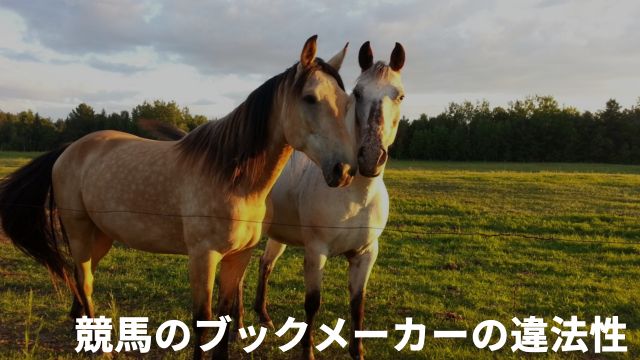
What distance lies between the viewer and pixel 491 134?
52438 mm

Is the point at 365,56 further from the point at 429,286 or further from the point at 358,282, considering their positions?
the point at 429,286

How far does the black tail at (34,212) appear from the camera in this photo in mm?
3936

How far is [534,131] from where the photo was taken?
5200 cm

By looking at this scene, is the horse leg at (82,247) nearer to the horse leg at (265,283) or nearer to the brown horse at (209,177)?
the brown horse at (209,177)

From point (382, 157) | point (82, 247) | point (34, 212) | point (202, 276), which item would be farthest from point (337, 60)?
point (34, 212)

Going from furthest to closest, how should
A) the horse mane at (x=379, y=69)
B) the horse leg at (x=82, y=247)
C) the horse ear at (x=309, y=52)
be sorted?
the horse leg at (x=82, y=247)
the horse mane at (x=379, y=69)
the horse ear at (x=309, y=52)

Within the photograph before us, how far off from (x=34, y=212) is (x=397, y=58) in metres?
3.38

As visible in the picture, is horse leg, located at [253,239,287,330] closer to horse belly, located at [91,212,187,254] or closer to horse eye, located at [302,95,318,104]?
horse belly, located at [91,212,187,254]

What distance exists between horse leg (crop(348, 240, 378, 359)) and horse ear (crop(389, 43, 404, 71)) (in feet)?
4.65

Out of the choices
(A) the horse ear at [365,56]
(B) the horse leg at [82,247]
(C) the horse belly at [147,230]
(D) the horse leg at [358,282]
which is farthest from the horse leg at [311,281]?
(B) the horse leg at [82,247]

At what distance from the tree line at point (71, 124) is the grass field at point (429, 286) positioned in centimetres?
4319

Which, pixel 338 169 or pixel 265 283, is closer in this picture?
pixel 338 169

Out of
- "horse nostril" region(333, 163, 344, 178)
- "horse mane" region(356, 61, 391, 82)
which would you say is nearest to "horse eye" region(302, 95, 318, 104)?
"horse nostril" region(333, 163, 344, 178)

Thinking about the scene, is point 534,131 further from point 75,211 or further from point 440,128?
point 75,211
